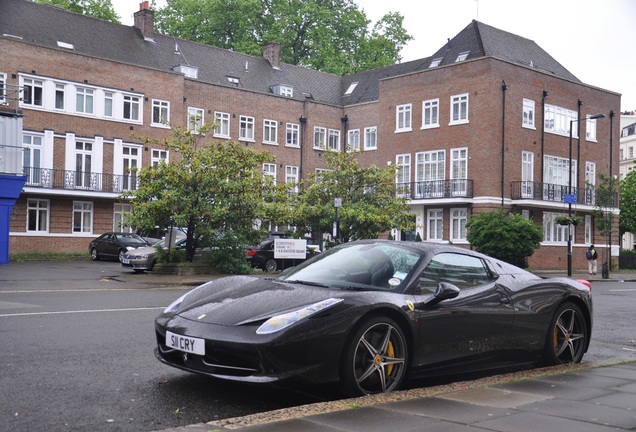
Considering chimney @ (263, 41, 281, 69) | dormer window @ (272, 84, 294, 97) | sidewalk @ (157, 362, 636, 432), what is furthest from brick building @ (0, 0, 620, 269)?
sidewalk @ (157, 362, 636, 432)

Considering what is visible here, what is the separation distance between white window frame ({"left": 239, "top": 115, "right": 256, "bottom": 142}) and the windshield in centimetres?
4402

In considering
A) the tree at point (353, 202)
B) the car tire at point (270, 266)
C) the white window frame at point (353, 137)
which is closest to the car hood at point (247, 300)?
the car tire at point (270, 266)

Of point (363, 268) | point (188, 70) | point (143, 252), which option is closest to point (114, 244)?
point (143, 252)

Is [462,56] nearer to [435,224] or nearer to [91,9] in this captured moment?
[435,224]

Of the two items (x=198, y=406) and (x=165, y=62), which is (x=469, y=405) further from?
(x=165, y=62)

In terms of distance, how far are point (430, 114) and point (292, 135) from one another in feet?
38.4

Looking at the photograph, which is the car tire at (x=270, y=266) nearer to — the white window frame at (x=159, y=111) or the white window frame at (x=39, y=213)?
the white window frame at (x=39, y=213)

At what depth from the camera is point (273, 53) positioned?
56.7m

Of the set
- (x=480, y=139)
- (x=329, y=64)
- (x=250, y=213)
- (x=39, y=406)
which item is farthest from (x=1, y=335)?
(x=329, y=64)

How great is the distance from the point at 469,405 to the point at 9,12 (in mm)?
44370

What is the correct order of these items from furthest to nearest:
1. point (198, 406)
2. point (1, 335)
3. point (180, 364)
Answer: point (1, 335)
point (180, 364)
point (198, 406)

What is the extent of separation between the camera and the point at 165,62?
48812 mm

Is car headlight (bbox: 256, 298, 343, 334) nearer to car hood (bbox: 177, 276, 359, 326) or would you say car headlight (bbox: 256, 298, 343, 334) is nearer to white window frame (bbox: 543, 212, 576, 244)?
car hood (bbox: 177, 276, 359, 326)

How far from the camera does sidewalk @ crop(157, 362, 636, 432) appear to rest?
489 cm
